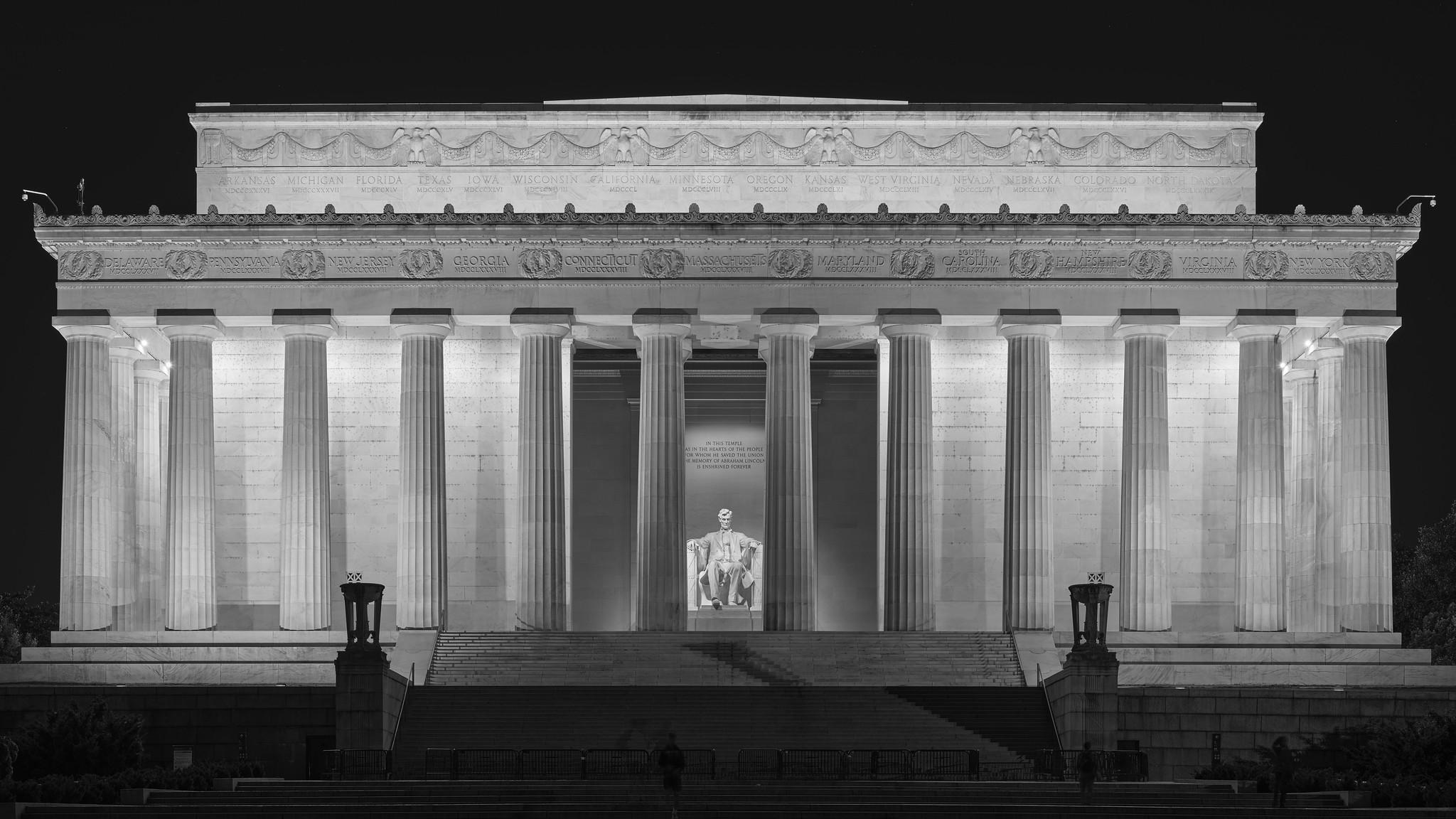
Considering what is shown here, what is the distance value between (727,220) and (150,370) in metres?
23.1

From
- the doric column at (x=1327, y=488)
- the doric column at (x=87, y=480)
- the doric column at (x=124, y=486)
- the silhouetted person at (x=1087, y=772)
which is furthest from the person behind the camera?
the doric column at (x=1327, y=488)

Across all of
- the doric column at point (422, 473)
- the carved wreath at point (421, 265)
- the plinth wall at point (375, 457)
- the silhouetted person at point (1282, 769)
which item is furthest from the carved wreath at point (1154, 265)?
the silhouetted person at point (1282, 769)

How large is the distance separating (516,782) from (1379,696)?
26.5 metres

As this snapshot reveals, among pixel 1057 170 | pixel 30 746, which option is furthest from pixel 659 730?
pixel 1057 170

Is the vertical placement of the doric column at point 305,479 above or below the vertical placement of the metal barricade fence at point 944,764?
above

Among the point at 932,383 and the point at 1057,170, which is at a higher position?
the point at 1057,170

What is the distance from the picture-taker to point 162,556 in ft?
273

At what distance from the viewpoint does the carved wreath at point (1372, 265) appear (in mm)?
80375

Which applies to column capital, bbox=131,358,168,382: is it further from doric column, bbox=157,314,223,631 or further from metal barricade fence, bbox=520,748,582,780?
metal barricade fence, bbox=520,748,582,780

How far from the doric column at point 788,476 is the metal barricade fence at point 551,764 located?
18476mm

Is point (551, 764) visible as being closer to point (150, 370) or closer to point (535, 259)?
point (535, 259)

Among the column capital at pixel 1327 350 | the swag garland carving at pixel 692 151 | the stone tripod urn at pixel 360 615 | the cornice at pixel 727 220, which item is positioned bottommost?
the stone tripod urn at pixel 360 615

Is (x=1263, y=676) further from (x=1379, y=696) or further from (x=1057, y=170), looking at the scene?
(x=1057, y=170)

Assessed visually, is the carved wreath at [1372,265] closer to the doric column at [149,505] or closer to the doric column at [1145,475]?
the doric column at [1145,475]
